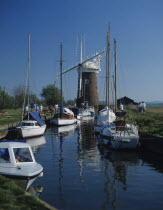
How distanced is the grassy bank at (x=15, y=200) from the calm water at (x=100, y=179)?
79.1 inches

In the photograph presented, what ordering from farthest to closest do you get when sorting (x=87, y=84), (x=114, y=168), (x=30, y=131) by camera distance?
(x=87, y=84) → (x=30, y=131) → (x=114, y=168)

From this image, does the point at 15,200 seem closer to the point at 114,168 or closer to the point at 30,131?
the point at 114,168

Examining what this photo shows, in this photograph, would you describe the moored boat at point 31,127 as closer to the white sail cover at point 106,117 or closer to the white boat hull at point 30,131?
the white boat hull at point 30,131

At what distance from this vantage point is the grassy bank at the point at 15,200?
32.9 ft

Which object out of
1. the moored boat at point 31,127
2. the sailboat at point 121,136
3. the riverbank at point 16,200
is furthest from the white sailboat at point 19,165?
the moored boat at point 31,127

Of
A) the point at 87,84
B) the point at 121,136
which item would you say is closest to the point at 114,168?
the point at 121,136

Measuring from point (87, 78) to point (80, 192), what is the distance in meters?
82.7

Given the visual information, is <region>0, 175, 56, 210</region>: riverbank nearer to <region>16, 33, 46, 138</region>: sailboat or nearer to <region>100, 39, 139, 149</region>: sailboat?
<region>100, 39, 139, 149</region>: sailboat

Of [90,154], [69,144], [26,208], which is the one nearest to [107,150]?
[90,154]

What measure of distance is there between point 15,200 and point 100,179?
7.54m

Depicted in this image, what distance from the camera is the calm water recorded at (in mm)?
13203

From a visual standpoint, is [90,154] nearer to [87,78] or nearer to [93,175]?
[93,175]

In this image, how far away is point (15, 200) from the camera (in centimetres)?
1064

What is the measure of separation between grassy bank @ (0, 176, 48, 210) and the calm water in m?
2.01
